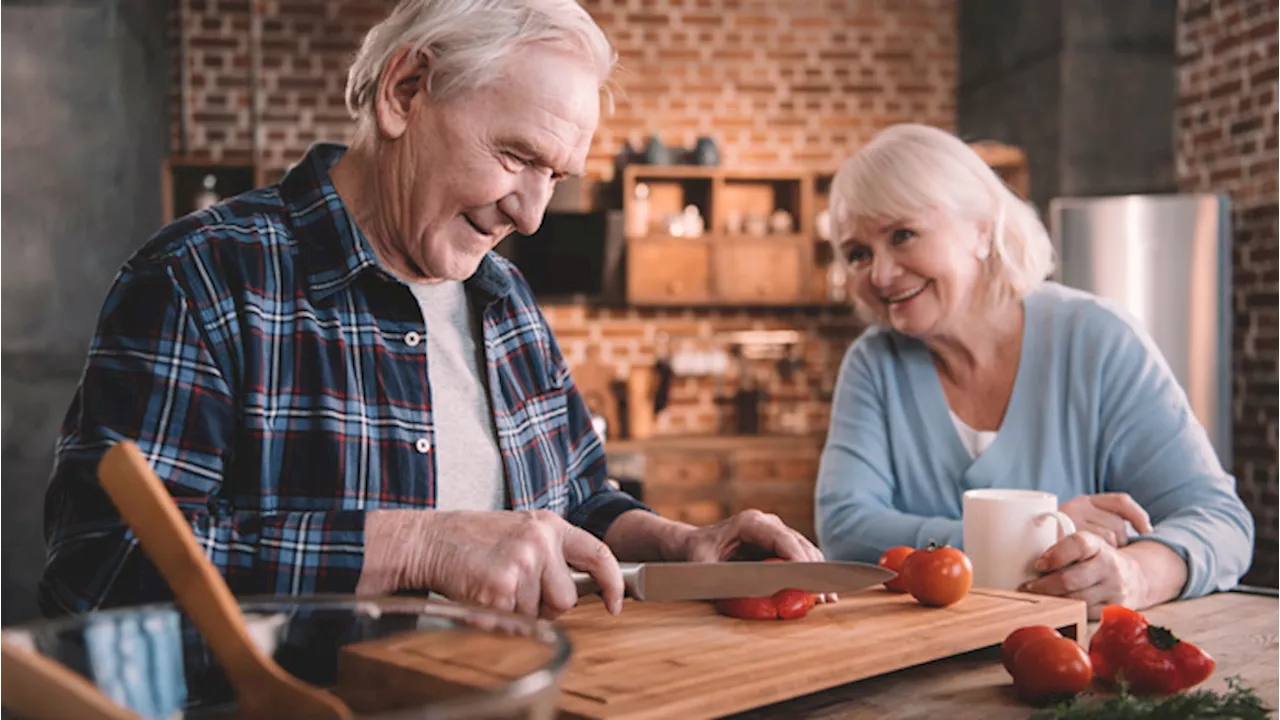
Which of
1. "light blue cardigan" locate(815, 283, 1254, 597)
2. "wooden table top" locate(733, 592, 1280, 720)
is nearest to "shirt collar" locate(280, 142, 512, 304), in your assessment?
"wooden table top" locate(733, 592, 1280, 720)

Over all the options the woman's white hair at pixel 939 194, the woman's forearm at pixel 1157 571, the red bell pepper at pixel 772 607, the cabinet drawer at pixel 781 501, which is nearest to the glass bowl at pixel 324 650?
the red bell pepper at pixel 772 607

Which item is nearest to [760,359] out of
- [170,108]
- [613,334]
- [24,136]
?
[613,334]

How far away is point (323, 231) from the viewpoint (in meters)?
1.43

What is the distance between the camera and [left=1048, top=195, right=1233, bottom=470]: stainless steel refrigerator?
4.37 m

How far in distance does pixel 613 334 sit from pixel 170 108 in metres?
2.48

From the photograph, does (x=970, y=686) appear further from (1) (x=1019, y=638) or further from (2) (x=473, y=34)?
(2) (x=473, y=34)

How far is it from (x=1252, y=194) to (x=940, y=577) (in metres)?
3.90

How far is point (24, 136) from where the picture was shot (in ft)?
12.2

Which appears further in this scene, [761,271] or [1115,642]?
[761,271]

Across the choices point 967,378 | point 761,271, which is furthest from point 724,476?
point 967,378

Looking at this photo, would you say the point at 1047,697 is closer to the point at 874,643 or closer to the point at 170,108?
the point at 874,643

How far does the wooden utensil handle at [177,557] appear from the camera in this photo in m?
0.61

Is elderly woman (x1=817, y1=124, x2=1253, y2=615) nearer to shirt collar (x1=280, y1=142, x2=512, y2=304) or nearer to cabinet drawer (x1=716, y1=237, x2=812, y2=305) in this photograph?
shirt collar (x1=280, y1=142, x2=512, y2=304)

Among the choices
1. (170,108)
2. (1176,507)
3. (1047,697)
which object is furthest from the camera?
(170,108)
